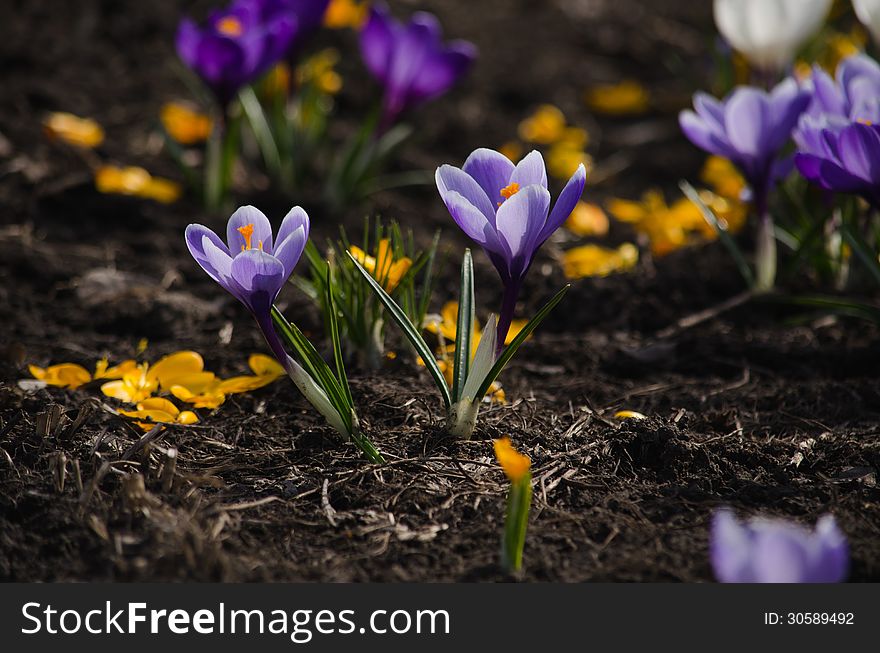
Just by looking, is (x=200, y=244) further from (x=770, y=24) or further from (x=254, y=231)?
(x=770, y=24)

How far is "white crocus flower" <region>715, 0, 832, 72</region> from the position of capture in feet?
7.70

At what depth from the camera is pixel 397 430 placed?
168 centimetres

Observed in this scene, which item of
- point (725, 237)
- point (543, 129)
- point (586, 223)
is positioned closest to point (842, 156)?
point (725, 237)

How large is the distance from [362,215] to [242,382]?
96cm

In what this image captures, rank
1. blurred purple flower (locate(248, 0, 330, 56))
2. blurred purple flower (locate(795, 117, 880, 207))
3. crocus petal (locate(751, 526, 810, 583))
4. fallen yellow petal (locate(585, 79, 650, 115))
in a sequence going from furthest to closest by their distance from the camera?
fallen yellow petal (locate(585, 79, 650, 115)) → blurred purple flower (locate(248, 0, 330, 56)) → blurred purple flower (locate(795, 117, 880, 207)) → crocus petal (locate(751, 526, 810, 583))

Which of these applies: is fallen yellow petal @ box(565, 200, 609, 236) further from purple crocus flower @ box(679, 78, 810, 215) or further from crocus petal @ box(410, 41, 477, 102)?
purple crocus flower @ box(679, 78, 810, 215)

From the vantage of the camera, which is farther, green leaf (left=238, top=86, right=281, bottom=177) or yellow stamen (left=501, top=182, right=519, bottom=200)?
green leaf (left=238, top=86, right=281, bottom=177)

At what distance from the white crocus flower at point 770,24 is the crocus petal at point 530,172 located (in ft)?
3.77

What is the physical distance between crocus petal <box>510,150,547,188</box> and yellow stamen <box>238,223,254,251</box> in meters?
0.39

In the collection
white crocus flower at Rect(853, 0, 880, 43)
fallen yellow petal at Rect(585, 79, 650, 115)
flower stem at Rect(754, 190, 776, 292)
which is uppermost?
fallen yellow petal at Rect(585, 79, 650, 115)

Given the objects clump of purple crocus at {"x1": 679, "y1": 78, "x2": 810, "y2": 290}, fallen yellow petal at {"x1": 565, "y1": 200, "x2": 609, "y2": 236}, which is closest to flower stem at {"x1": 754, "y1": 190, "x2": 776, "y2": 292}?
clump of purple crocus at {"x1": 679, "y1": 78, "x2": 810, "y2": 290}

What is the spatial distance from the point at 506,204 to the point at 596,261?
106 centimetres

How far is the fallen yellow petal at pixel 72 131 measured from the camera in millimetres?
2736

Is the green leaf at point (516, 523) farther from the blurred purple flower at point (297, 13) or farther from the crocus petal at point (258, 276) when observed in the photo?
the blurred purple flower at point (297, 13)
